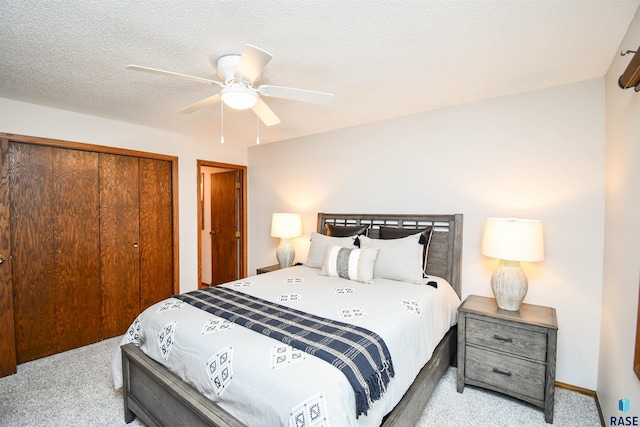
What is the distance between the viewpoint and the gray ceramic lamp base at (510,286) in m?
2.18

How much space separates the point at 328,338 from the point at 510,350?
151cm

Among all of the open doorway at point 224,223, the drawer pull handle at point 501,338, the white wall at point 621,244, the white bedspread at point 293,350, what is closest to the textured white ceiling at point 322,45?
the white wall at point 621,244

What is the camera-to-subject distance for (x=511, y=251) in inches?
83.6

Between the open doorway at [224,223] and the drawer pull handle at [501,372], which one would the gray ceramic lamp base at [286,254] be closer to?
the open doorway at [224,223]

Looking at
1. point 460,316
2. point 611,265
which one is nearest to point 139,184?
point 460,316

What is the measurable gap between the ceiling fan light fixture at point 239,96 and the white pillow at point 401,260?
5.55 feet

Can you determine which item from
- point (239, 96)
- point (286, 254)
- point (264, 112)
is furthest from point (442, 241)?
point (239, 96)

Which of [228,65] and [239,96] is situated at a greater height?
[228,65]

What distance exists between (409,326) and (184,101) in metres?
2.74

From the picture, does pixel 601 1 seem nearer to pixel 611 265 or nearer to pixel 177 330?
pixel 611 265

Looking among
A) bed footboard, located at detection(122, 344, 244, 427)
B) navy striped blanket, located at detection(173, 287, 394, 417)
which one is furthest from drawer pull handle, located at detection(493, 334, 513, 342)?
bed footboard, located at detection(122, 344, 244, 427)

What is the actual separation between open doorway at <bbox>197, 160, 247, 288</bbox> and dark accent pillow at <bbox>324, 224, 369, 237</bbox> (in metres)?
1.87

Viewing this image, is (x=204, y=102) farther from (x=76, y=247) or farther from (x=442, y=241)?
(x=442, y=241)

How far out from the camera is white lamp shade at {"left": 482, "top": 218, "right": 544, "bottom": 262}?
6.87 feet
